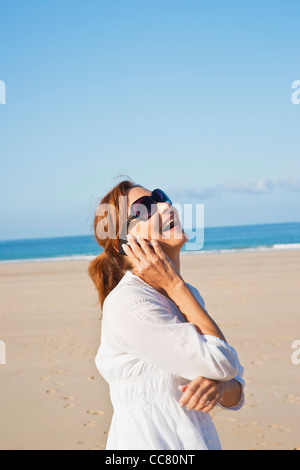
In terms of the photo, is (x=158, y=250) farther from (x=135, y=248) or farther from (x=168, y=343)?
(x=168, y=343)

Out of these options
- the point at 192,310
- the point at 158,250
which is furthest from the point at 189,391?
the point at 158,250

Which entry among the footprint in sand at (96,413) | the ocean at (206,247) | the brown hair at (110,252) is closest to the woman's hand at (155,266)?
the brown hair at (110,252)

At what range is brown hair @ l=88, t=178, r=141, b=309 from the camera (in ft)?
8.08

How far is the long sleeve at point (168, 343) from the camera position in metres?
1.88

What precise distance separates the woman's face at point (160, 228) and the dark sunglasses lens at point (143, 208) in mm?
22

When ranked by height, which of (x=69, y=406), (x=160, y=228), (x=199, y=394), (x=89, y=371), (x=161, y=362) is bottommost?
(x=89, y=371)

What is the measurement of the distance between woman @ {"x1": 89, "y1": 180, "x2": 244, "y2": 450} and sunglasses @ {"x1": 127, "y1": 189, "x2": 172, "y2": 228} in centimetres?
19

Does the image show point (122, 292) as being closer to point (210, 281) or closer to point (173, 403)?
point (173, 403)

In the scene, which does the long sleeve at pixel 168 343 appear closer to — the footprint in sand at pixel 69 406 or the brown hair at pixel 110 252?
the brown hair at pixel 110 252

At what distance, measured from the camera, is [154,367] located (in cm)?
199

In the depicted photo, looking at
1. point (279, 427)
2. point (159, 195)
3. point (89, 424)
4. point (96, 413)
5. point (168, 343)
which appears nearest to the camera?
point (168, 343)

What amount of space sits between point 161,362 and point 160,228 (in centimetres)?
75
